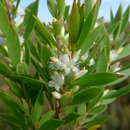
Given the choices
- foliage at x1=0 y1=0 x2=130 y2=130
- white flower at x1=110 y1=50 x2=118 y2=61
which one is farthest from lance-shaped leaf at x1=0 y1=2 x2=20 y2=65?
white flower at x1=110 y1=50 x2=118 y2=61

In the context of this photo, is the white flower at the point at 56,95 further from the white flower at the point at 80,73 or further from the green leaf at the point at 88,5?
the green leaf at the point at 88,5

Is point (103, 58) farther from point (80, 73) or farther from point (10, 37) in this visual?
point (10, 37)

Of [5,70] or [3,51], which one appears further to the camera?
[3,51]

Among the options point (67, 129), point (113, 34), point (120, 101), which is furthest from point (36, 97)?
point (120, 101)

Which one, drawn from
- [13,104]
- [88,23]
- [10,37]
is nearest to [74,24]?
[88,23]

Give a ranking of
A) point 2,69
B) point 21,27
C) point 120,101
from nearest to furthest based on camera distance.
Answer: point 2,69
point 21,27
point 120,101

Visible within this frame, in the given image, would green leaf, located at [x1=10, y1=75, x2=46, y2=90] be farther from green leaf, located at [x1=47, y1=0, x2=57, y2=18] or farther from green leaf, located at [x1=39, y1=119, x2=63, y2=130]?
green leaf, located at [x1=47, y1=0, x2=57, y2=18]

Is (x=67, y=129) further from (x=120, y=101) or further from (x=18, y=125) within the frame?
(x=120, y=101)
